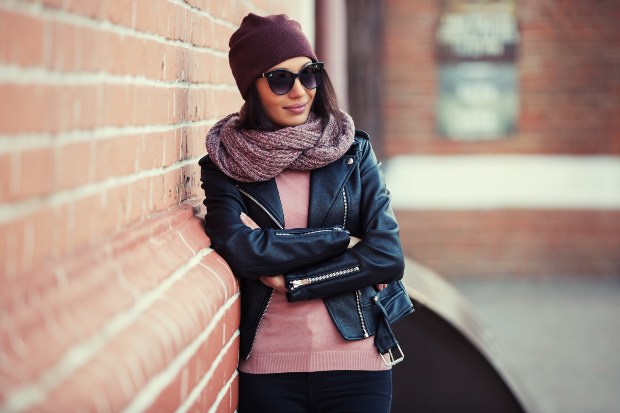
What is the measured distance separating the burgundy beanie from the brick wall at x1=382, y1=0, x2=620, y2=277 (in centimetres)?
766

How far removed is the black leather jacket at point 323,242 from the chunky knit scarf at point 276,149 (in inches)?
1.9

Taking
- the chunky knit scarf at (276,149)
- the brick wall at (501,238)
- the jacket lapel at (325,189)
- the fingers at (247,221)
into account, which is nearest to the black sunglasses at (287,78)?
the chunky knit scarf at (276,149)

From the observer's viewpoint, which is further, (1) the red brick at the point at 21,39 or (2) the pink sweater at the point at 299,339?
(2) the pink sweater at the point at 299,339

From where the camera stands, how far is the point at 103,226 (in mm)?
1974

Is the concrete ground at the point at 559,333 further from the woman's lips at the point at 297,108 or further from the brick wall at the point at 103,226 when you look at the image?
the brick wall at the point at 103,226

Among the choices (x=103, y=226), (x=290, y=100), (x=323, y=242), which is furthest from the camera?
(x=290, y=100)

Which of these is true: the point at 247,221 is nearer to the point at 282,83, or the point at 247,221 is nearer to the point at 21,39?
the point at 282,83

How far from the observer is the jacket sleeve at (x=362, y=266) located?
2652 millimetres

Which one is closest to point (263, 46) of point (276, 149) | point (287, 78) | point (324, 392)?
point (287, 78)

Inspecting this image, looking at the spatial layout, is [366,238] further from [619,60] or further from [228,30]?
[619,60]

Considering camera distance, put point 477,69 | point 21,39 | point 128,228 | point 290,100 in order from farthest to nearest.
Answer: point 477,69, point 290,100, point 128,228, point 21,39

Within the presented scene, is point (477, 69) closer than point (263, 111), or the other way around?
point (263, 111)

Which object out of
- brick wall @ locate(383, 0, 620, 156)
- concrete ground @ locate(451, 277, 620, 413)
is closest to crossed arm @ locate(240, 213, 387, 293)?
concrete ground @ locate(451, 277, 620, 413)

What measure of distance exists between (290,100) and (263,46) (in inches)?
6.1
